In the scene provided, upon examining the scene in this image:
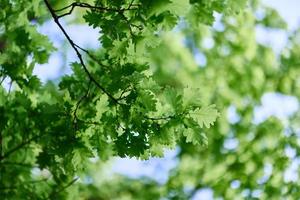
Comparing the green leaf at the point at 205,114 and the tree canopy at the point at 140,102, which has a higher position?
the tree canopy at the point at 140,102

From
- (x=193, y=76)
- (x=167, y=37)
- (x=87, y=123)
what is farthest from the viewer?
(x=167, y=37)

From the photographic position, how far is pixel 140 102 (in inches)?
84.8

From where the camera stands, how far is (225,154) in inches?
219

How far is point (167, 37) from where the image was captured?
25.1ft

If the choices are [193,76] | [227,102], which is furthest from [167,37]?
[227,102]

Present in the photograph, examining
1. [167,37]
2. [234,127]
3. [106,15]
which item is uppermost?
[167,37]

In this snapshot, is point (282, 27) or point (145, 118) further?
point (282, 27)

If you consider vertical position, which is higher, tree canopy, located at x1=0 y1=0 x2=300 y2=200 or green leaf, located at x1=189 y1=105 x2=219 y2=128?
tree canopy, located at x1=0 y1=0 x2=300 y2=200

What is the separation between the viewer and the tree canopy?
7.05 ft

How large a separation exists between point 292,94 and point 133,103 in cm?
453

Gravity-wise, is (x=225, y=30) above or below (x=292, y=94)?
above

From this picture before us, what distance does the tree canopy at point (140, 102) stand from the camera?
2.15 metres

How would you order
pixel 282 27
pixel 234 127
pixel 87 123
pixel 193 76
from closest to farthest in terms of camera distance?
pixel 87 123, pixel 234 127, pixel 282 27, pixel 193 76

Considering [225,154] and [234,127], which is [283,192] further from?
[234,127]
